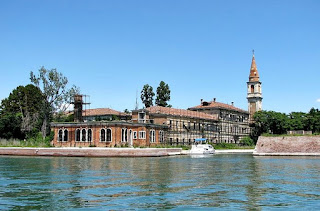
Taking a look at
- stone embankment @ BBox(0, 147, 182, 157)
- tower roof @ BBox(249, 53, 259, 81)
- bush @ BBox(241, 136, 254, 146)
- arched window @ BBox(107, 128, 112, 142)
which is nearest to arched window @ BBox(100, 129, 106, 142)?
arched window @ BBox(107, 128, 112, 142)

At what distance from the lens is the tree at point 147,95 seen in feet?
281

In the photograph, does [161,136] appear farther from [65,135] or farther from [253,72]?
[253,72]

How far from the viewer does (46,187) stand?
18.9 m

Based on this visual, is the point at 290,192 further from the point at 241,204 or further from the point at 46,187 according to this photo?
the point at 46,187

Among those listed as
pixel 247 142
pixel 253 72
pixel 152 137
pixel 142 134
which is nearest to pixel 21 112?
pixel 142 134

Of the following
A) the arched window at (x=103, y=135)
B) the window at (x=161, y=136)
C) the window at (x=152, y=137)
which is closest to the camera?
the arched window at (x=103, y=135)

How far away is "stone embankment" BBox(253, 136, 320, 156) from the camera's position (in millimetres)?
56866

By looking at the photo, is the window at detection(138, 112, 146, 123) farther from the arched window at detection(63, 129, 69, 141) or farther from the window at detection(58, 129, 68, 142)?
the window at detection(58, 129, 68, 142)

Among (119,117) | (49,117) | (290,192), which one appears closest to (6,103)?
(49,117)

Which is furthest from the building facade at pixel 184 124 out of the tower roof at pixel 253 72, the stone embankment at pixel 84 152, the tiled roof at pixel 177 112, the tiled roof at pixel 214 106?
the tower roof at pixel 253 72

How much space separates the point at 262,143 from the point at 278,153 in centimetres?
278

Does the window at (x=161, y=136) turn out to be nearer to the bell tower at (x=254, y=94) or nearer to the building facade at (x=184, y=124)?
the building facade at (x=184, y=124)

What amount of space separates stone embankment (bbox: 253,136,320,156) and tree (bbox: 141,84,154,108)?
31.2 metres

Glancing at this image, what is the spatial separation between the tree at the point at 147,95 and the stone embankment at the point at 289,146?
31226mm
